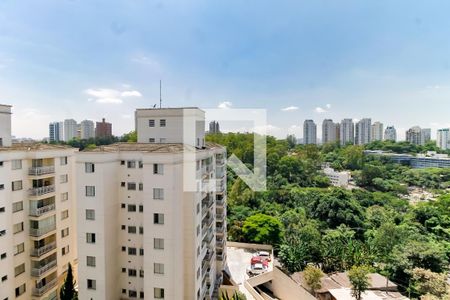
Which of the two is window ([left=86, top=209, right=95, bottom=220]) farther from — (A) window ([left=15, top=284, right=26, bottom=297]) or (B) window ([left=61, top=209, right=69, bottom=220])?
(A) window ([left=15, top=284, right=26, bottom=297])

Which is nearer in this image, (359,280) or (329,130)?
(359,280)

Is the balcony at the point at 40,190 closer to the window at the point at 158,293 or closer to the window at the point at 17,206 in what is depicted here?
the window at the point at 17,206

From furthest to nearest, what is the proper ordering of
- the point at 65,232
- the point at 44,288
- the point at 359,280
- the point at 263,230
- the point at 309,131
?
the point at 309,131, the point at 263,230, the point at 65,232, the point at 359,280, the point at 44,288

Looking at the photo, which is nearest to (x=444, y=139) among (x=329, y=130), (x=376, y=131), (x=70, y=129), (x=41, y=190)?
(x=376, y=131)

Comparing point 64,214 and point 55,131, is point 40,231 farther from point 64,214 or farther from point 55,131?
point 55,131

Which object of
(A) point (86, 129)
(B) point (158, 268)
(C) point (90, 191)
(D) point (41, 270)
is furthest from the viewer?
(A) point (86, 129)

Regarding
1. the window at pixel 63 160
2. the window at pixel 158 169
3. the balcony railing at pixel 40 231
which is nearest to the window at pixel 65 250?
the balcony railing at pixel 40 231

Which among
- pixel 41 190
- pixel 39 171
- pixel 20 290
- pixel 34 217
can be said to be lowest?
pixel 20 290

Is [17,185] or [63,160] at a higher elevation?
[63,160]
